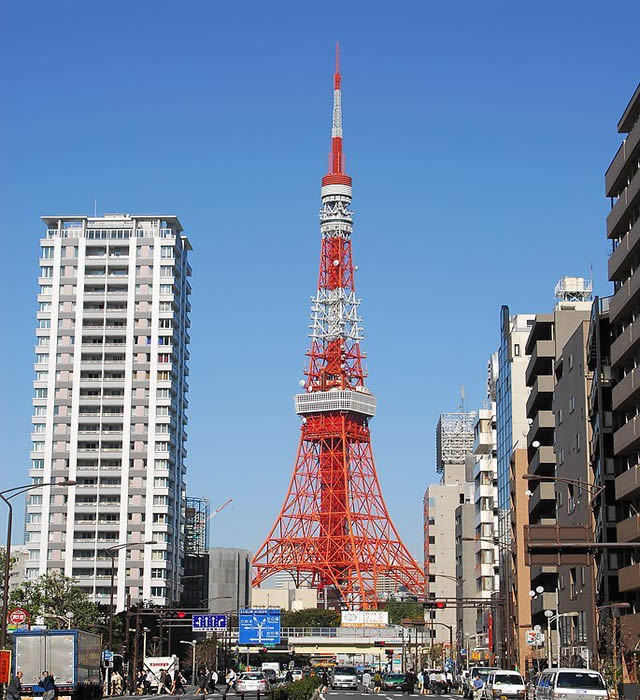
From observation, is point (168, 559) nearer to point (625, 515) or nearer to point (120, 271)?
point (120, 271)

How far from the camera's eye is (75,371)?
138 m

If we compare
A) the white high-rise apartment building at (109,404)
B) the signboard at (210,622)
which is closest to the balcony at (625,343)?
the signboard at (210,622)

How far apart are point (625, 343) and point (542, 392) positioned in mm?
23281

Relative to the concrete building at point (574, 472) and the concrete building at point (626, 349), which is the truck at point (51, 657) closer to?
the concrete building at point (626, 349)

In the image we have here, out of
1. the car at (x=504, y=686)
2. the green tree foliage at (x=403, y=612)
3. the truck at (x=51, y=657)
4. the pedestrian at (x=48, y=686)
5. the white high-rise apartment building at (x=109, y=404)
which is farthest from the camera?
the green tree foliage at (x=403, y=612)

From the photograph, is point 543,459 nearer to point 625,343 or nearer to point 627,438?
point 625,343

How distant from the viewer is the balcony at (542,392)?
87.9 meters

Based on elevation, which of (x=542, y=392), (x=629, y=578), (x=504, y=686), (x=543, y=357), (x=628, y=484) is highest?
(x=543, y=357)

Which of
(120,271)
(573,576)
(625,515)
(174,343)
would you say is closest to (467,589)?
(174,343)

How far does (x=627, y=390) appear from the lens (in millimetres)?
63625

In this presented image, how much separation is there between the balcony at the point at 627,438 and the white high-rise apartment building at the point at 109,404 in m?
74.0

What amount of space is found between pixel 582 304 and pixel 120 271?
57.4 metres

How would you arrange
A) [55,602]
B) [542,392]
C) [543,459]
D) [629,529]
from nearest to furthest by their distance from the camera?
[629,529]
[542,392]
[543,459]
[55,602]

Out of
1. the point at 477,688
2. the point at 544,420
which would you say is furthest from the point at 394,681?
the point at 477,688
